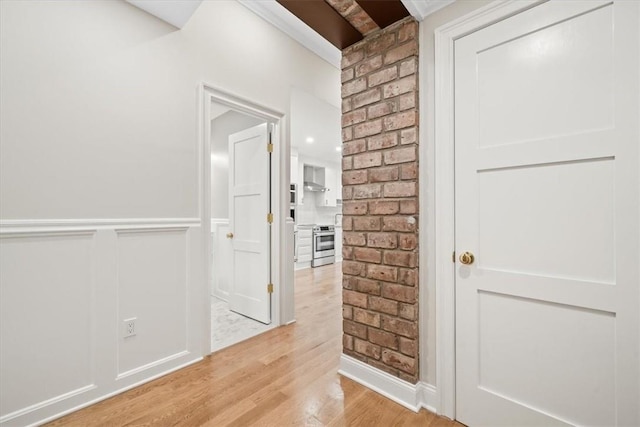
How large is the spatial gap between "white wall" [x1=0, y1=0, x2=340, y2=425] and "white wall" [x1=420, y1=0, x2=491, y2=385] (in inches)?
61.6

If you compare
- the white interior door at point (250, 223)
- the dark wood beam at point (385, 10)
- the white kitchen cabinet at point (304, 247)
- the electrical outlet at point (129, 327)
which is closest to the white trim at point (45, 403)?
the electrical outlet at point (129, 327)

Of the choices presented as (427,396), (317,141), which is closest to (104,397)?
(427,396)

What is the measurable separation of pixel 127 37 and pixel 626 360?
118 inches

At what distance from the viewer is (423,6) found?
1.54 m

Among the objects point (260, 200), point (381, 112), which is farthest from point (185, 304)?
point (381, 112)

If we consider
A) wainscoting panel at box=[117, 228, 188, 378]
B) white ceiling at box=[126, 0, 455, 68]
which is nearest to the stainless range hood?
white ceiling at box=[126, 0, 455, 68]

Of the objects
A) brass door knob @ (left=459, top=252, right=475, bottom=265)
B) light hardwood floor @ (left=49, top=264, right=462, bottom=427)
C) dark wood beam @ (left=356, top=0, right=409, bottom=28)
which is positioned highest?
dark wood beam @ (left=356, top=0, right=409, bottom=28)

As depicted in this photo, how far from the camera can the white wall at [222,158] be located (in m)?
3.72

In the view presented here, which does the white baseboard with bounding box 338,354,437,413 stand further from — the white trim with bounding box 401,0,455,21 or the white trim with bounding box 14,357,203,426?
the white trim with bounding box 401,0,455,21

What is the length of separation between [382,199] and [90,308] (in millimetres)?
1840

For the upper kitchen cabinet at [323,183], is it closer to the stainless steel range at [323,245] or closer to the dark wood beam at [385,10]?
the stainless steel range at [323,245]

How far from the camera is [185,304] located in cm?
209

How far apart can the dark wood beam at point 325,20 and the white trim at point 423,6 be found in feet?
1.12

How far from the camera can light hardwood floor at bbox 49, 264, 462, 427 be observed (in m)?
1.52
